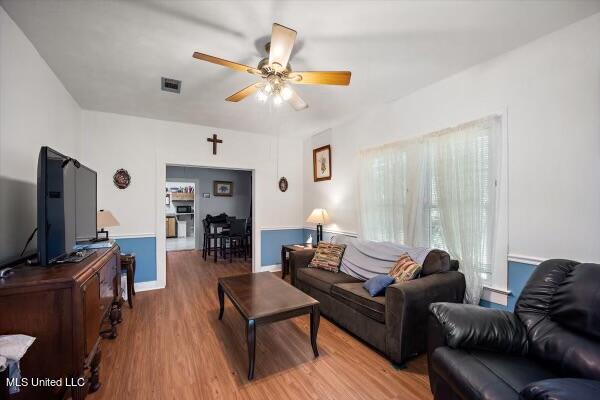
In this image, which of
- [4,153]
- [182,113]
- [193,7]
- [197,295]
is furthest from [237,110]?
[197,295]

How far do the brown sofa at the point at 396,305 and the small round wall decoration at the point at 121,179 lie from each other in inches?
124

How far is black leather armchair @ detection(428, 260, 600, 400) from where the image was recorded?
3.82 ft

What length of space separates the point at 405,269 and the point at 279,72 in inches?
80.7

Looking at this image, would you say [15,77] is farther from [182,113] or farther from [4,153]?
[182,113]

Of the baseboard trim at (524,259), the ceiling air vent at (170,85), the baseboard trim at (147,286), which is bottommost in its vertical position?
the baseboard trim at (147,286)

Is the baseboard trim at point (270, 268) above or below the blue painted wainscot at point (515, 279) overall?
below

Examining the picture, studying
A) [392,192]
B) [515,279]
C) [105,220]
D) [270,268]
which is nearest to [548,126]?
[515,279]

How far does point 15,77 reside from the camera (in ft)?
5.91

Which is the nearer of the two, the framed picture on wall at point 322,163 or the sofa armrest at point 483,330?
the sofa armrest at point 483,330

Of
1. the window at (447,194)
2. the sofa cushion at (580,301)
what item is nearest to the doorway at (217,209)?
the window at (447,194)

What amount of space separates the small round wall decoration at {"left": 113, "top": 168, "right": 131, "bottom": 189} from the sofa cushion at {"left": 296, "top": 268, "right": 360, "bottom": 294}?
280 centimetres

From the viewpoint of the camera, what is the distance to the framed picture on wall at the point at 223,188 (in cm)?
721

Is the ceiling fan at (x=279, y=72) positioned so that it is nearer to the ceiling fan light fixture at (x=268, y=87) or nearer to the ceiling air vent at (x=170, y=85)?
the ceiling fan light fixture at (x=268, y=87)

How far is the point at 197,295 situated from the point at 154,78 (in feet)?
9.15
